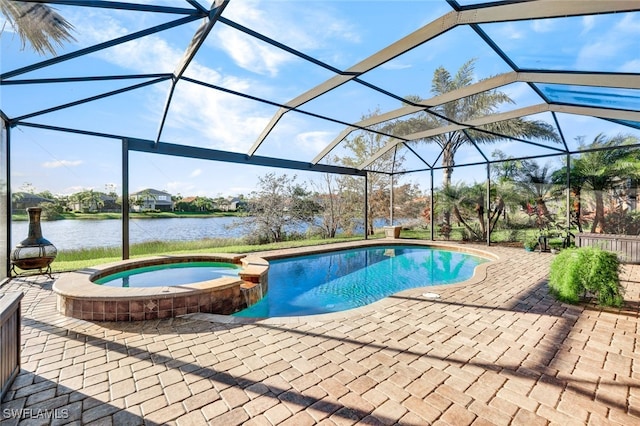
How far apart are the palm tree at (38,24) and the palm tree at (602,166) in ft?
42.4

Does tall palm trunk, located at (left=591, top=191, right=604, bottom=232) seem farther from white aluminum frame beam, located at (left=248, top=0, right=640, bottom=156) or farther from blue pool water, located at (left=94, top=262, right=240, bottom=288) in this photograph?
blue pool water, located at (left=94, top=262, right=240, bottom=288)

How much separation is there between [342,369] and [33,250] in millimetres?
7001

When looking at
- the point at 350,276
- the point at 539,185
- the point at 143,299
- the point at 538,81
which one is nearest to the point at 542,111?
the point at 538,81

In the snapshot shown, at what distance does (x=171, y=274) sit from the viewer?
7.26 m

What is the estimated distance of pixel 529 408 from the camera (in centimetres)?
223

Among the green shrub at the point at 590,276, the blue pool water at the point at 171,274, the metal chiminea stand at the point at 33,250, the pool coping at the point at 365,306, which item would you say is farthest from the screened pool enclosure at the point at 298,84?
the pool coping at the point at 365,306

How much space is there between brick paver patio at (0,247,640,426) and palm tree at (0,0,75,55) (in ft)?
12.7

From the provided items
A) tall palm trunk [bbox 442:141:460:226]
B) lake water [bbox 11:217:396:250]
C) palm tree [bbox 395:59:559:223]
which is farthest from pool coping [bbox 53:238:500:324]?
tall palm trunk [bbox 442:141:460:226]

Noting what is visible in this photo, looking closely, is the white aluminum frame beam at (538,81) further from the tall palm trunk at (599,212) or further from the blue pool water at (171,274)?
the tall palm trunk at (599,212)

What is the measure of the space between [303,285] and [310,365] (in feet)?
15.0

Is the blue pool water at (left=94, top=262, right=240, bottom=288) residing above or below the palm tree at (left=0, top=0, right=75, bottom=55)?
below

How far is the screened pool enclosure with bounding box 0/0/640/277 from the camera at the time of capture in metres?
3.97

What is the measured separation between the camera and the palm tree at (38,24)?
3502mm

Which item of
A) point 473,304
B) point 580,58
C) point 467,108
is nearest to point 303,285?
point 473,304
